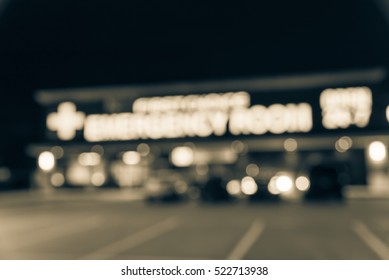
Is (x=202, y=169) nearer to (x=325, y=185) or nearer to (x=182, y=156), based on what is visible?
(x=182, y=156)

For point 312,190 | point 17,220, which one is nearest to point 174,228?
point 17,220

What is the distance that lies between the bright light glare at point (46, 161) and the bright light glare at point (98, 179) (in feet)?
10.5

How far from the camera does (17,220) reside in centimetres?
1862

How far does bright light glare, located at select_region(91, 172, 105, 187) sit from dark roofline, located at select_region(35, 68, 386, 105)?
561cm

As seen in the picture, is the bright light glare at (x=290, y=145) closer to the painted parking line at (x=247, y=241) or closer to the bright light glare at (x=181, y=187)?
the bright light glare at (x=181, y=187)

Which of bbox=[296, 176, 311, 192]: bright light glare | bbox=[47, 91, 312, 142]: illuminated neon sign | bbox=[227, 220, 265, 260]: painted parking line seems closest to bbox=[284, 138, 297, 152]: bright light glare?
bbox=[47, 91, 312, 142]: illuminated neon sign

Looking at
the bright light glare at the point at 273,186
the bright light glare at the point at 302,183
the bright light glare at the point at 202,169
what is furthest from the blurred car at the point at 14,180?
the bright light glare at the point at 302,183

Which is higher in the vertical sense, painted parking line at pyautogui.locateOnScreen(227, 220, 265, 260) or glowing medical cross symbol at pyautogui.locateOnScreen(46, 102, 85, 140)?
glowing medical cross symbol at pyautogui.locateOnScreen(46, 102, 85, 140)

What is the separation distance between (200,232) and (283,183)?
12.1 metres

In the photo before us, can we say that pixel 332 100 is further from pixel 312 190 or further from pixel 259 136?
pixel 312 190

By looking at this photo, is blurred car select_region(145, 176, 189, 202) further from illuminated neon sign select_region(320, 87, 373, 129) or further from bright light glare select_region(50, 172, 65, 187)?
bright light glare select_region(50, 172, 65, 187)

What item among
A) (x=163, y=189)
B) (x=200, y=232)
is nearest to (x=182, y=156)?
(x=163, y=189)

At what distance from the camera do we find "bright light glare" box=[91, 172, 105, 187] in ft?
121

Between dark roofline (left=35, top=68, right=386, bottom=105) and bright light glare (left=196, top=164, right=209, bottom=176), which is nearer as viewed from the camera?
dark roofline (left=35, top=68, right=386, bottom=105)
